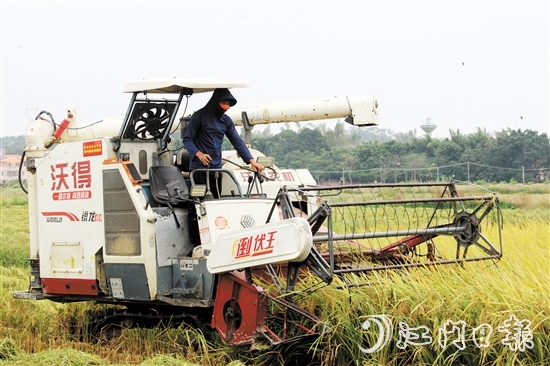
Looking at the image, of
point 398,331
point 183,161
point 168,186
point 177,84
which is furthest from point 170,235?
point 398,331

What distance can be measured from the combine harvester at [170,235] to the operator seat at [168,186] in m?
0.01

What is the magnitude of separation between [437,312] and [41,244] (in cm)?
429

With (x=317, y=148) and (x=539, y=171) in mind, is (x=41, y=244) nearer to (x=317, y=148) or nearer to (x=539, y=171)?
(x=539, y=171)

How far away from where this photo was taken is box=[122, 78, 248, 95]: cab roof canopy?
8523 mm

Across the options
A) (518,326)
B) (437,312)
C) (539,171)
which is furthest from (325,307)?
(539,171)

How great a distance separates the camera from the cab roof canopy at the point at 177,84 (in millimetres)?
8523

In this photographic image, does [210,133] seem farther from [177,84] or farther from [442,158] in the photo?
[442,158]

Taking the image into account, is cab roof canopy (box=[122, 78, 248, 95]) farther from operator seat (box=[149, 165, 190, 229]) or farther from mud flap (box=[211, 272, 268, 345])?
mud flap (box=[211, 272, 268, 345])

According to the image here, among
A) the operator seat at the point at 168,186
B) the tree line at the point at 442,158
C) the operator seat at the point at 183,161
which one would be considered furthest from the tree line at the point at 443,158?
the operator seat at the point at 168,186

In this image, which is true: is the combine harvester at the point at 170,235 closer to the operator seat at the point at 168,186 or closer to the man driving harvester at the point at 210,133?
the operator seat at the point at 168,186

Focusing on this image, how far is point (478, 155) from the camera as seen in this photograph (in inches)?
1246

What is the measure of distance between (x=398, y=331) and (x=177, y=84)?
3.27m

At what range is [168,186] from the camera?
851cm

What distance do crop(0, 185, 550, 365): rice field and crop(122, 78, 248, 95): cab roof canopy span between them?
2194mm
